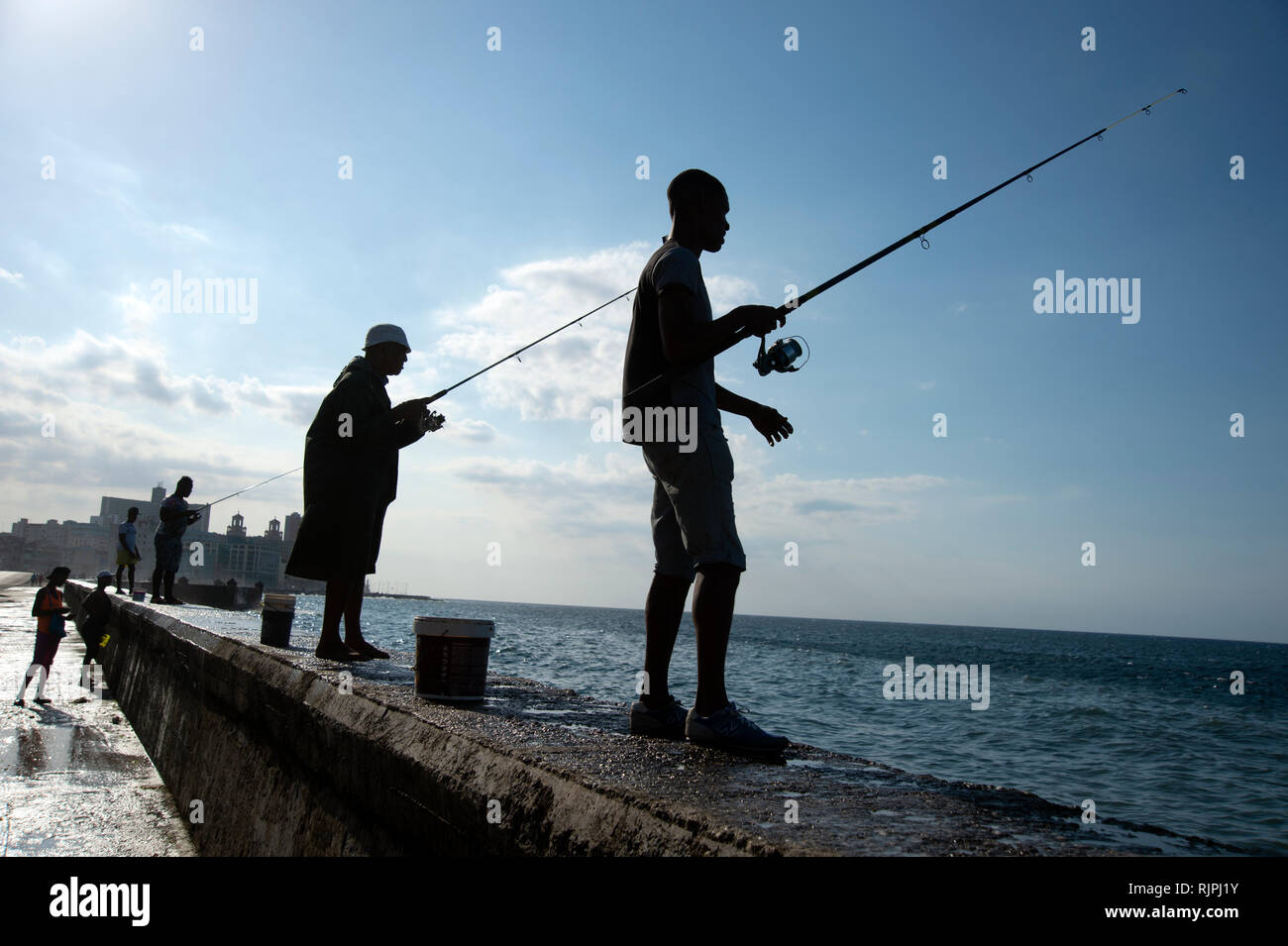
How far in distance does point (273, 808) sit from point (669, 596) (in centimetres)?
170

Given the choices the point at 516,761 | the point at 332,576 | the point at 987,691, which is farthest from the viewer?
the point at 987,691

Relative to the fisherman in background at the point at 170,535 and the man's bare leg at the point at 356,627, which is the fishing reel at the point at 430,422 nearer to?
the man's bare leg at the point at 356,627

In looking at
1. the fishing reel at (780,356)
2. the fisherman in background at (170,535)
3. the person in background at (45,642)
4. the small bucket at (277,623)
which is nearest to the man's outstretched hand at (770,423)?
the fishing reel at (780,356)

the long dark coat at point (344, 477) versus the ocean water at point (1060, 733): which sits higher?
the long dark coat at point (344, 477)

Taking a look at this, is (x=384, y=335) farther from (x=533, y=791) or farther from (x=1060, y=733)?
(x=1060, y=733)

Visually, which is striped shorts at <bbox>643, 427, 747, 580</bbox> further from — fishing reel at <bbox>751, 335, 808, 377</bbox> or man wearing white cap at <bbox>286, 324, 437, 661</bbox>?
man wearing white cap at <bbox>286, 324, 437, 661</bbox>

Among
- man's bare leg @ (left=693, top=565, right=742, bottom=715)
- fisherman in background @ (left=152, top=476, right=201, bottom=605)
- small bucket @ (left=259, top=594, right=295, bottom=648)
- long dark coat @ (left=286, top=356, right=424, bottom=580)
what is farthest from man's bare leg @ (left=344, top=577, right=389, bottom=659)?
fisherman in background @ (left=152, top=476, right=201, bottom=605)

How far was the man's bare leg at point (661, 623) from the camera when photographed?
9.37ft

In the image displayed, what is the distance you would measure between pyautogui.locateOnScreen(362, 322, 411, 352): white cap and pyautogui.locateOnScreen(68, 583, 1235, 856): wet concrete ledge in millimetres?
1755

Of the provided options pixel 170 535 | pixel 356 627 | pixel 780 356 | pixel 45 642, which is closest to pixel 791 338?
pixel 780 356

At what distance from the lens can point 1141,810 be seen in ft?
36.5

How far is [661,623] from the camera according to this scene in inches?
114
